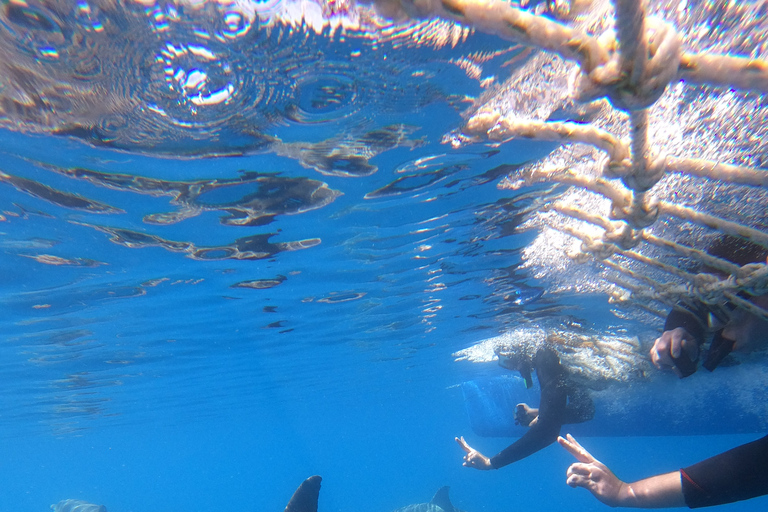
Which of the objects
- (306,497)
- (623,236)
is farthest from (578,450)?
(306,497)

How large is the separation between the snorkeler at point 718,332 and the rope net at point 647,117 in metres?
0.21

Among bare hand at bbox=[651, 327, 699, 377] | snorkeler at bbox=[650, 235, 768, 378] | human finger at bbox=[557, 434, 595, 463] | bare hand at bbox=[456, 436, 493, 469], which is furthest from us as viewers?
bare hand at bbox=[456, 436, 493, 469]

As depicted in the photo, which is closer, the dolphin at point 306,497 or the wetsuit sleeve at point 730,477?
the wetsuit sleeve at point 730,477

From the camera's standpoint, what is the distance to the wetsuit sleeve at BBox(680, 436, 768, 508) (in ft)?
12.1

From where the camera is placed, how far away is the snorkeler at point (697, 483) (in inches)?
147

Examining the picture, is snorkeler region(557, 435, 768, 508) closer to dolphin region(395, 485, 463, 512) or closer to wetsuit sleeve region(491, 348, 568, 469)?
wetsuit sleeve region(491, 348, 568, 469)

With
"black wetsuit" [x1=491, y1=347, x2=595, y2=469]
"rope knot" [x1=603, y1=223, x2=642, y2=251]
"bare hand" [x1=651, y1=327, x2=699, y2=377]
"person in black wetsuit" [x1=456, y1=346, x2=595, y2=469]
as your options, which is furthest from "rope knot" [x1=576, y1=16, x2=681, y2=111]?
"person in black wetsuit" [x1=456, y1=346, x2=595, y2=469]

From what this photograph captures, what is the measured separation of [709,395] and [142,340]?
18.5m

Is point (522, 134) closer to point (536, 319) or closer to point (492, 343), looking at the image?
point (536, 319)

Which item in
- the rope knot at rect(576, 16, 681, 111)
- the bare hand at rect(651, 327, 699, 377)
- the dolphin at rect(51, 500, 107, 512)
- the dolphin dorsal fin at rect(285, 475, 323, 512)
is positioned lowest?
the dolphin dorsal fin at rect(285, 475, 323, 512)

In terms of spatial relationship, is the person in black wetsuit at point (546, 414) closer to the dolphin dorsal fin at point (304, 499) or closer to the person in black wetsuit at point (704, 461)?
the person in black wetsuit at point (704, 461)

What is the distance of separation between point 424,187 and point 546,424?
5.85 metres

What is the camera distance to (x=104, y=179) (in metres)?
6.43

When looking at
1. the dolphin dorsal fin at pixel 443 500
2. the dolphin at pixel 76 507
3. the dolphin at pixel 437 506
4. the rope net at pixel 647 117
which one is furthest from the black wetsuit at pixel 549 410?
the dolphin at pixel 76 507
